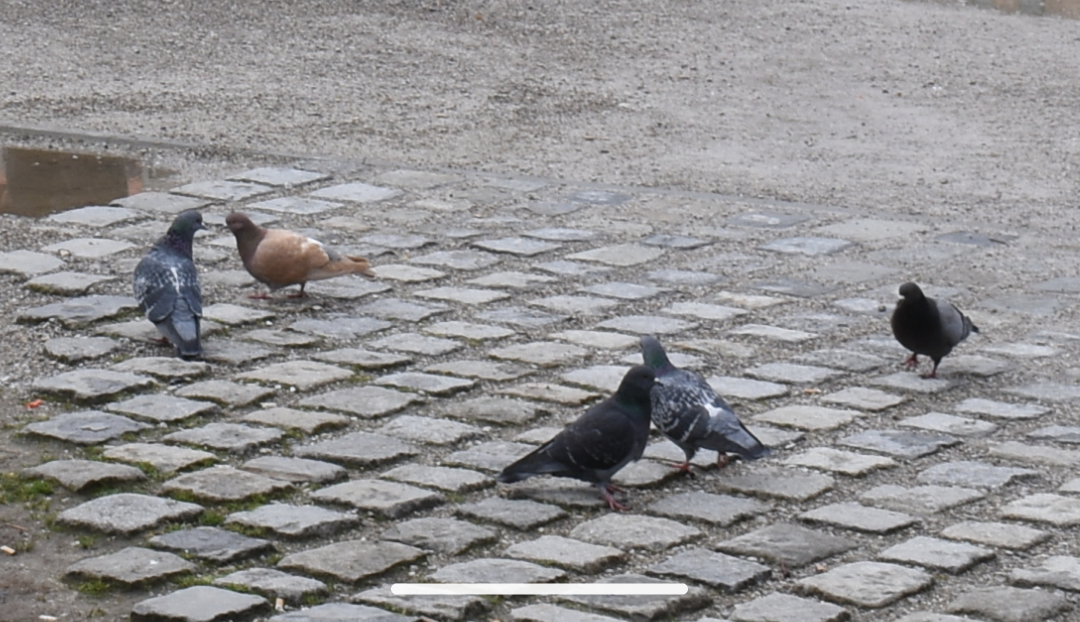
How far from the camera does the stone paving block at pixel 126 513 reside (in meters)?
4.95

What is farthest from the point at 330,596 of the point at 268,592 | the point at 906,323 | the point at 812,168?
the point at 812,168

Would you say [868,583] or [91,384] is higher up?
[868,583]

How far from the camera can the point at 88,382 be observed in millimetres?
6230

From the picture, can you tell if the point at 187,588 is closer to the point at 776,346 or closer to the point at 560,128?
the point at 776,346

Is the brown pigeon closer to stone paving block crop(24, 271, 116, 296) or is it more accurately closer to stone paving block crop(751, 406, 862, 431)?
stone paving block crop(24, 271, 116, 296)

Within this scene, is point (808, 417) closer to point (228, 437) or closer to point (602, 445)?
point (602, 445)

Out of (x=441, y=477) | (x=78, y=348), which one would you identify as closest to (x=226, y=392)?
(x=78, y=348)

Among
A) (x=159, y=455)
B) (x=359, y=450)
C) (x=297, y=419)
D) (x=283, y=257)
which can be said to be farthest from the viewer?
(x=283, y=257)

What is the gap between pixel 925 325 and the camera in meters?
6.53

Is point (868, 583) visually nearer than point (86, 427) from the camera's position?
Yes

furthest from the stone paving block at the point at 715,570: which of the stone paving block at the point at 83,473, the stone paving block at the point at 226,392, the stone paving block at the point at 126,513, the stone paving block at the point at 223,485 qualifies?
the stone paving block at the point at 226,392


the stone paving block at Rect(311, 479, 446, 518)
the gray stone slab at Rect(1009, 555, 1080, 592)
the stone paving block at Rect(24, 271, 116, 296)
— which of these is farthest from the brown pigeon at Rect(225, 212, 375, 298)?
the gray stone slab at Rect(1009, 555, 1080, 592)

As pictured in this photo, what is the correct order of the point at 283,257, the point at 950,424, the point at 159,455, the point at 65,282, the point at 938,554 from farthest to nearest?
the point at 65,282 → the point at 283,257 → the point at 950,424 → the point at 159,455 → the point at 938,554

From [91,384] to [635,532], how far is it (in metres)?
2.26
